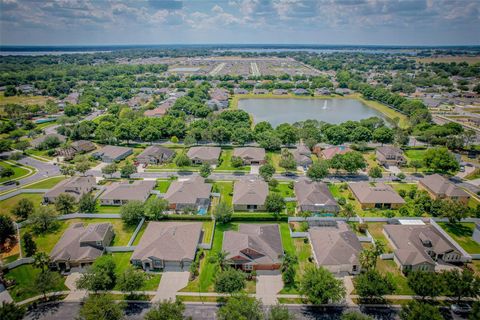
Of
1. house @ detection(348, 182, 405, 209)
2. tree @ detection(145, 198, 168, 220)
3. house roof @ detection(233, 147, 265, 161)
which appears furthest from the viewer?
house roof @ detection(233, 147, 265, 161)

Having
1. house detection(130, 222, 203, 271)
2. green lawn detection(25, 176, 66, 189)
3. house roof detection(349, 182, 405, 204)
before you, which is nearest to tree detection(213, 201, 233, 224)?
house detection(130, 222, 203, 271)

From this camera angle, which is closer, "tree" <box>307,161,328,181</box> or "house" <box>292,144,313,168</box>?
"tree" <box>307,161,328,181</box>

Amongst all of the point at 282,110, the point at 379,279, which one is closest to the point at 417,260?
the point at 379,279

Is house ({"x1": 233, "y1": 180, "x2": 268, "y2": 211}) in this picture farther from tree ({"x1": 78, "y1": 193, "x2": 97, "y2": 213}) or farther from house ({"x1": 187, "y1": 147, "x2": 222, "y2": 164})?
tree ({"x1": 78, "y1": 193, "x2": 97, "y2": 213})

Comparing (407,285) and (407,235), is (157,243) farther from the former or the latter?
(407,235)

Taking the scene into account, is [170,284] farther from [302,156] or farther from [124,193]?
[302,156]

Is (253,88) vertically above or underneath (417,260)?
above
